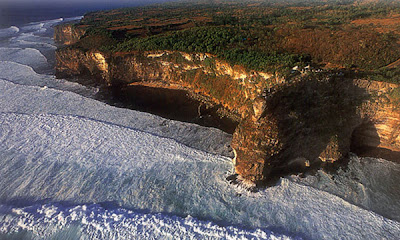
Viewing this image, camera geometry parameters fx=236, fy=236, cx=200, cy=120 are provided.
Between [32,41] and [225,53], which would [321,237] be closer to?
[225,53]

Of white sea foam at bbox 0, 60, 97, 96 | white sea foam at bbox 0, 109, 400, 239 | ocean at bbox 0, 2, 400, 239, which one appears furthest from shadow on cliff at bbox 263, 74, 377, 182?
white sea foam at bbox 0, 60, 97, 96

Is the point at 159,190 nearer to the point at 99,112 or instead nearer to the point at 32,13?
the point at 99,112

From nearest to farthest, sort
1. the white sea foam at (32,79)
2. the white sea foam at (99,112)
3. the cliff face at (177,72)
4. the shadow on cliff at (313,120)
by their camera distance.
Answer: the shadow on cliff at (313,120) → the white sea foam at (99,112) → the cliff face at (177,72) → the white sea foam at (32,79)

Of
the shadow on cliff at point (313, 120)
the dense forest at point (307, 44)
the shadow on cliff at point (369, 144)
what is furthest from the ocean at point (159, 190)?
the dense forest at point (307, 44)

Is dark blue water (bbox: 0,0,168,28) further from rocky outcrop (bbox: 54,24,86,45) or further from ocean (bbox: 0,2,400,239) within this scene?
ocean (bbox: 0,2,400,239)

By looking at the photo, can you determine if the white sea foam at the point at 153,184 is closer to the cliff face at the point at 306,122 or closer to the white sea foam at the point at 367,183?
the white sea foam at the point at 367,183

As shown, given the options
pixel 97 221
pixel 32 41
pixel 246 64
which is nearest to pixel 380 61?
pixel 246 64
